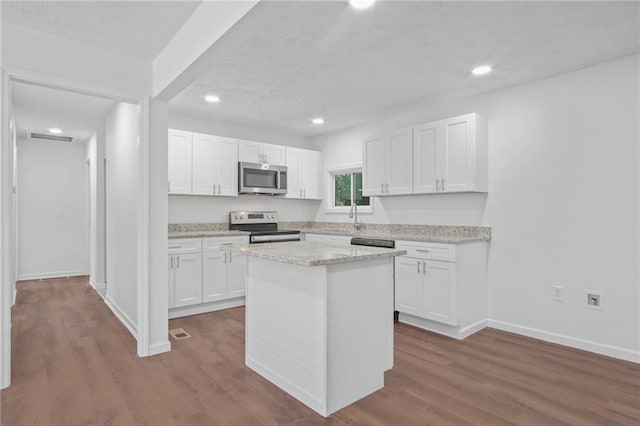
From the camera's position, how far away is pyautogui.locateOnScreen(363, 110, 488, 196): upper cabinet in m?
3.64

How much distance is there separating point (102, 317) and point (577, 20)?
5.03 metres

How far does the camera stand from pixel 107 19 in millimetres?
2348

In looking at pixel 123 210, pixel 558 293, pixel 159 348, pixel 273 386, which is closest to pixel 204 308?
pixel 159 348

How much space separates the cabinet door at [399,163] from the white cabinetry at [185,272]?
2.38 m

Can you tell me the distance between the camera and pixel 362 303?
225 cm

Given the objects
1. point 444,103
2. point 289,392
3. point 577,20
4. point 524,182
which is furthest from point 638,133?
point 289,392

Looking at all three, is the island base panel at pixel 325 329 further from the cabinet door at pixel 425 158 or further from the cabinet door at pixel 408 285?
the cabinet door at pixel 425 158

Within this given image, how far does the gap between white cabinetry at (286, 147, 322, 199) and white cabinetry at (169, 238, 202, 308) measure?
179 centimetres

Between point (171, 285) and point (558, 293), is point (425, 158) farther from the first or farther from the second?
point (171, 285)

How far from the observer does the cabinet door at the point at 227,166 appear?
4.70 metres

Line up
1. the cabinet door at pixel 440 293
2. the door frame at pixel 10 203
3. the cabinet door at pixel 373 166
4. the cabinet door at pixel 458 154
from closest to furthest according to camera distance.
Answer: the door frame at pixel 10 203
the cabinet door at pixel 440 293
the cabinet door at pixel 458 154
the cabinet door at pixel 373 166

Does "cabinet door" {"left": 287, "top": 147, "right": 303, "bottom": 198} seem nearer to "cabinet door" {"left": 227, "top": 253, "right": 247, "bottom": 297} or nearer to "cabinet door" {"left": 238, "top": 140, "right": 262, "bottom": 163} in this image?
"cabinet door" {"left": 238, "top": 140, "right": 262, "bottom": 163}

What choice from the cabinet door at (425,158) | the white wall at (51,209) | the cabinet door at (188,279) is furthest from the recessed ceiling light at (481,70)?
the white wall at (51,209)

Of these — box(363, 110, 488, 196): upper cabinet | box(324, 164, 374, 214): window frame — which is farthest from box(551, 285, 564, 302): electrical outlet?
box(324, 164, 374, 214): window frame
